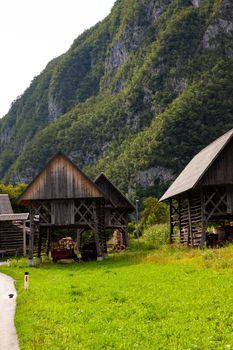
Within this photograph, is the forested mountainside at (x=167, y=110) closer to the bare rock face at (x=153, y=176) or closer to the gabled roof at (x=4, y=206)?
the bare rock face at (x=153, y=176)

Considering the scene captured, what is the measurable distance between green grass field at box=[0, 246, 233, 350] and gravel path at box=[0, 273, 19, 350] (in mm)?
201

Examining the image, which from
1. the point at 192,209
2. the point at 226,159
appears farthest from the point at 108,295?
the point at 192,209

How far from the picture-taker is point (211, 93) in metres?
152

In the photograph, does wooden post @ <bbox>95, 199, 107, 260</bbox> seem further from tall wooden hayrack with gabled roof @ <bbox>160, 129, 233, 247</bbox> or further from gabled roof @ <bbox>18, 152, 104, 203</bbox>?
tall wooden hayrack with gabled roof @ <bbox>160, 129, 233, 247</bbox>

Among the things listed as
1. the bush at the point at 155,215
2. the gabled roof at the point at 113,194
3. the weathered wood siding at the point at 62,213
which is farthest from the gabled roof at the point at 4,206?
the weathered wood siding at the point at 62,213

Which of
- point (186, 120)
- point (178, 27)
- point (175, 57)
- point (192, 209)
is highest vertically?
point (178, 27)

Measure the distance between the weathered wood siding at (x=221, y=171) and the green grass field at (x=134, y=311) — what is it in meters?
10.7

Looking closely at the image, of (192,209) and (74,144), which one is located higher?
(74,144)

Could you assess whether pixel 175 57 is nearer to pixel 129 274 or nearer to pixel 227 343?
pixel 129 274

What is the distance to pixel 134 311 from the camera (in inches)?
530

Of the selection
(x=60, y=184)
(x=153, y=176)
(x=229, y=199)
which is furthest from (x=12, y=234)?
(x=153, y=176)

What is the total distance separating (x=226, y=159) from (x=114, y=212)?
23.3 metres

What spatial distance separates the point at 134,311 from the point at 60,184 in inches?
855

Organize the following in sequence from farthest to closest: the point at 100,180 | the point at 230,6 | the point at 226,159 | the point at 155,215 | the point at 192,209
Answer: the point at 230,6, the point at 155,215, the point at 100,180, the point at 192,209, the point at 226,159
